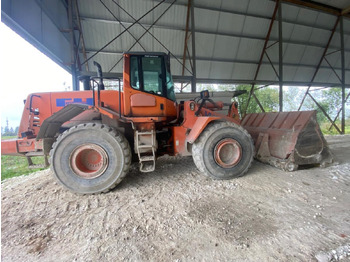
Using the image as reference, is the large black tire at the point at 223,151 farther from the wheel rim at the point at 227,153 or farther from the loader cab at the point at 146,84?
the loader cab at the point at 146,84

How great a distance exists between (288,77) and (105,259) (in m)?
14.0

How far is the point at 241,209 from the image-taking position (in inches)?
92.3

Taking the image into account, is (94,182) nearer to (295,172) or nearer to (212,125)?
(212,125)

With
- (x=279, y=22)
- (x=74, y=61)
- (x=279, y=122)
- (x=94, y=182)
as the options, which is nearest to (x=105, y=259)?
(x=94, y=182)

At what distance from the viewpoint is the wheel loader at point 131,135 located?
2887mm

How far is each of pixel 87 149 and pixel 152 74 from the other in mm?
1999

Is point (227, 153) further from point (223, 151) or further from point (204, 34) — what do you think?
point (204, 34)

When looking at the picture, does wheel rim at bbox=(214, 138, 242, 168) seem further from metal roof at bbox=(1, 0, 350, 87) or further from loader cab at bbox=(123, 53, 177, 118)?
metal roof at bbox=(1, 0, 350, 87)

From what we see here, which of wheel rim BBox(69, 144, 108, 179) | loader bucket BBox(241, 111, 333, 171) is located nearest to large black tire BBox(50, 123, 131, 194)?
wheel rim BBox(69, 144, 108, 179)

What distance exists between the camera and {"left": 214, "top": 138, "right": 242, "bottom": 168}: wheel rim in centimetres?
329

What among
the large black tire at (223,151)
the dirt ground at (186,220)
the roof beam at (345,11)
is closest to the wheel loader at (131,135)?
the large black tire at (223,151)

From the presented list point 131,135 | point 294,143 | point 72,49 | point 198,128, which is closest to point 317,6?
point 294,143

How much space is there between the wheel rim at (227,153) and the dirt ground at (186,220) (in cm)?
37

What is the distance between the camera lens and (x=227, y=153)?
3404 millimetres
